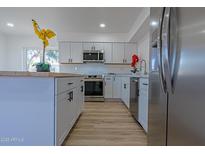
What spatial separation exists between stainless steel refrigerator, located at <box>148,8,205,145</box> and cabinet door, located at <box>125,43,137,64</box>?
178 inches

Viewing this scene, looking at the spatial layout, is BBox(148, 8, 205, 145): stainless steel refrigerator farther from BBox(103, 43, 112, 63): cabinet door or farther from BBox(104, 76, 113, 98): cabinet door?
BBox(103, 43, 112, 63): cabinet door

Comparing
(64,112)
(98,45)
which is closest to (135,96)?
(64,112)

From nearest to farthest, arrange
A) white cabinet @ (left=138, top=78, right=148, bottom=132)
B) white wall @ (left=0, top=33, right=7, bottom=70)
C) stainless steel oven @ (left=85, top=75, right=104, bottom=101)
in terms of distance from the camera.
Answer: white cabinet @ (left=138, top=78, right=148, bottom=132), stainless steel oven @ (left=85, top=75, right=104, bottom=101), white wall @ (left=0, top=33, right=7, bottom=70)

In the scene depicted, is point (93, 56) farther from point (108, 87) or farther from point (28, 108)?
point (28, 108)

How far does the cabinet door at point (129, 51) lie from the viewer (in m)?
5.66

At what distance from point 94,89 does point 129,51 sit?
5.80ft

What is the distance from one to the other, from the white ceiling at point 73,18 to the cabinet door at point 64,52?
18.6 inches

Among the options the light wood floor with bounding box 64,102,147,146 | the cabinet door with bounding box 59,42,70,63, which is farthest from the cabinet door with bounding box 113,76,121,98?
the light wood floor with bounding box 64,102,147,146

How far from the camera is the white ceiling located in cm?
379

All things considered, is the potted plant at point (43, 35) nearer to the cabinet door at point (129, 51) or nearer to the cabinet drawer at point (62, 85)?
the cabinet drawer at point (62, 85)

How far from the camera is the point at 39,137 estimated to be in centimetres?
147

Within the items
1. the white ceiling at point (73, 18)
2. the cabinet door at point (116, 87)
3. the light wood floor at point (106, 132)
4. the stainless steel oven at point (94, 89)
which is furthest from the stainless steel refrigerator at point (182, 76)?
the cabinet door at point (116, 87)

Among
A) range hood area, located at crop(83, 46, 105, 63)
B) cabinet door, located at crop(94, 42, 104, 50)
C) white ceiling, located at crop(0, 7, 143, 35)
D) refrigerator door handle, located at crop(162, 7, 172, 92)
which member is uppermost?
white ceiling, located at crop(0, 7, 143, 35)

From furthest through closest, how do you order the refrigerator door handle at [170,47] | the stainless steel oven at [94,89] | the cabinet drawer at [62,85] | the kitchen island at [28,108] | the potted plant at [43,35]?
the stainless steel oven at [94,89]
the potted plant at [43,35]
the cabinet drawer at [62,85]
the kitchen island at [28,108]
the refrigerator door handle at [170,47]
